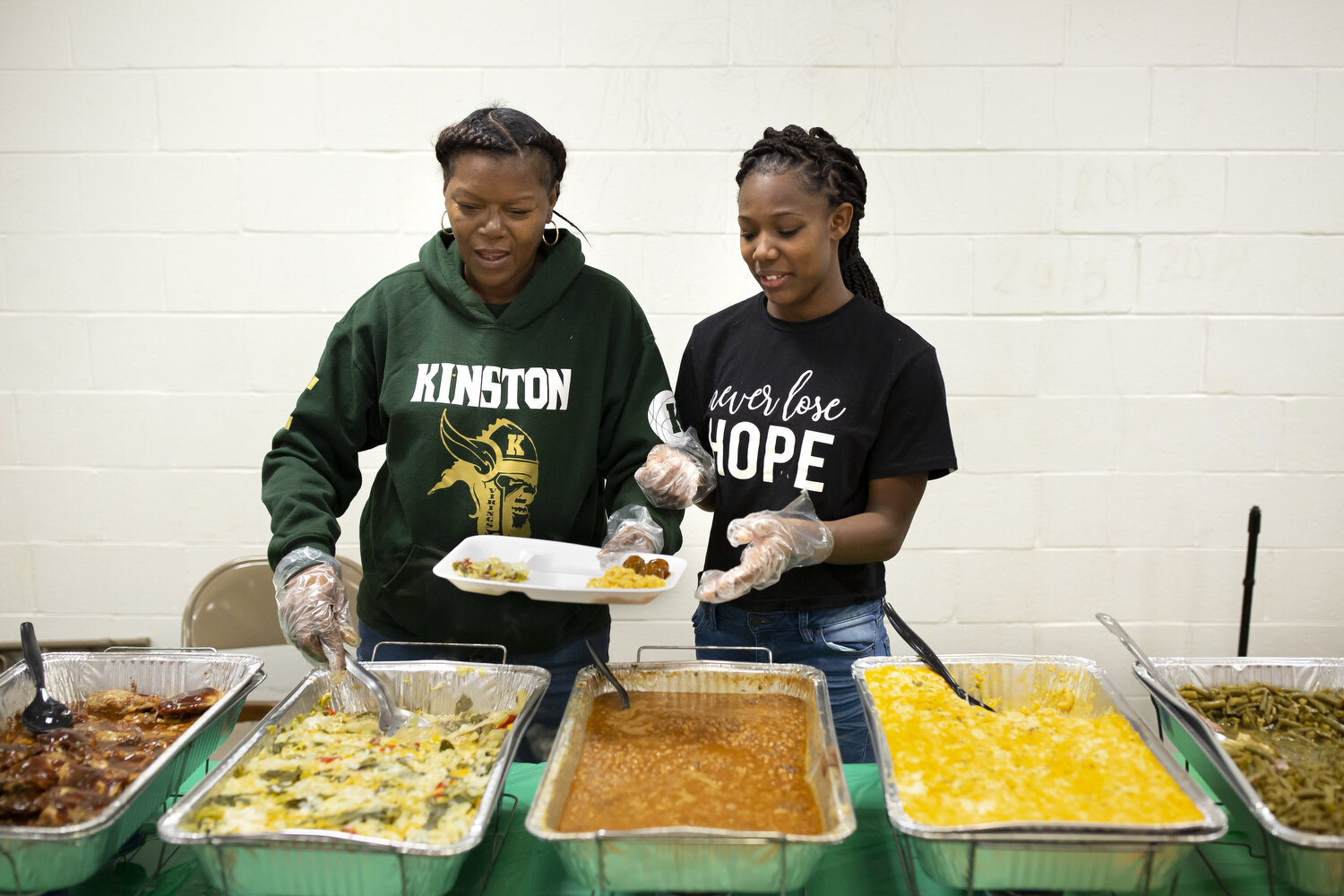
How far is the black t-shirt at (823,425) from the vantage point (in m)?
1.87

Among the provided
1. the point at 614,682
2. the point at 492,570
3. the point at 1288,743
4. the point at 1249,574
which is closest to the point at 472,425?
the point at 492,570

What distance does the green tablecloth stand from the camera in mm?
1362

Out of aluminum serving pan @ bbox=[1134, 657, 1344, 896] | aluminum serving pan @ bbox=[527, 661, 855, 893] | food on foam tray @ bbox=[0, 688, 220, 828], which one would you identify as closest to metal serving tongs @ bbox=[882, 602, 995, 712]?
aluminum serving pan @ bbox=[1134, 657, 1344, 896]

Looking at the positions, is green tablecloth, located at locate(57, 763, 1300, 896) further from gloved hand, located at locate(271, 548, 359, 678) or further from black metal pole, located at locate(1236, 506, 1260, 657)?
black metal pole, located at locate(1236, 506, 1260, 657)

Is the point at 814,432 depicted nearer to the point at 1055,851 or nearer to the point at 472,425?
the point at 472,425

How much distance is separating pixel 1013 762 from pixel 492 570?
0.90 meters

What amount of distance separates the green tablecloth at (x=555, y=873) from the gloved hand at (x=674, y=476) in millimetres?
661

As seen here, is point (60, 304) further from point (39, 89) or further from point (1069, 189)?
point (1069, 189)

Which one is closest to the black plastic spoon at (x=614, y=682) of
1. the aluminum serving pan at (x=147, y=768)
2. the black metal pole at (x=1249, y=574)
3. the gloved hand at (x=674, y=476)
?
the gloved hand at (x=674, y=476)

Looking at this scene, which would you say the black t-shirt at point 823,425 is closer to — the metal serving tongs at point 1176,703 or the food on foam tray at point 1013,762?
the food on foam tray at point 1013,762

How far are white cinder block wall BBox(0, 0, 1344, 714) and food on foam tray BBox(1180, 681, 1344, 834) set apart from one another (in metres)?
1.54

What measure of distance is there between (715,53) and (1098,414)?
1.71 m

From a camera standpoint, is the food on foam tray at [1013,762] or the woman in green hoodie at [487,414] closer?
the food on foam tray at [1013,762]

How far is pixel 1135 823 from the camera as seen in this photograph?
1.20m
